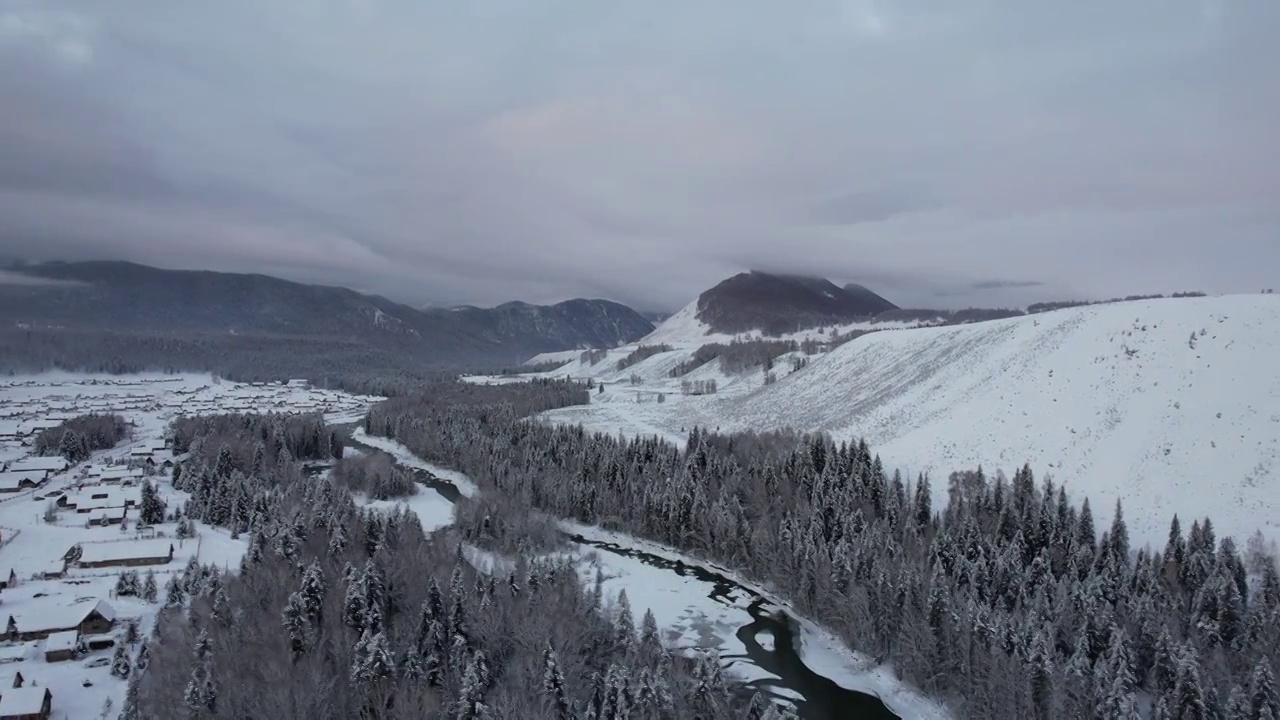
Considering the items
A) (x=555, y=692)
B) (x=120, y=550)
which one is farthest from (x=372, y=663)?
(x=120, y=550)

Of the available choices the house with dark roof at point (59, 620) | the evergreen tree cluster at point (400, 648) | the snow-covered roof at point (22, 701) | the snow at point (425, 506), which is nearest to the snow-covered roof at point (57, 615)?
the house with dark roof at point (59, 620)

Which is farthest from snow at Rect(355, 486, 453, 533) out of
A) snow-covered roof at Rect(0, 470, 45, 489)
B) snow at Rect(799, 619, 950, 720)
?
snow-covered roof at Rect(0, 470, 45, 489)

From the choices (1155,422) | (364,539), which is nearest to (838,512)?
(1155,422)

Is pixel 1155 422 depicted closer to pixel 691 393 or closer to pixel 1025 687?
pixel 1025 687

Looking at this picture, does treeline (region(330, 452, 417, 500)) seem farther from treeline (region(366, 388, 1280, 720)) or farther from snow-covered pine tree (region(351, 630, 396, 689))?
snow-covered pine tree (region(351, 630, 396, 689))

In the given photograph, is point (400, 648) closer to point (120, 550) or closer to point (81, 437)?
point (120, 550)
